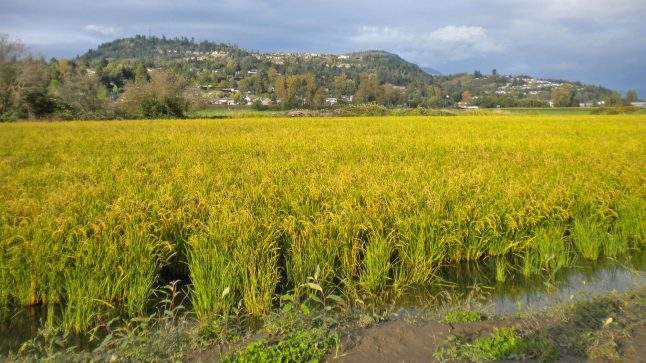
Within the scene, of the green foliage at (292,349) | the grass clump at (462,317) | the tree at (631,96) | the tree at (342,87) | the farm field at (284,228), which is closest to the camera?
the green foliage at (292,349)

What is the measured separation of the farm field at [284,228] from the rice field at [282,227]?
23 mm

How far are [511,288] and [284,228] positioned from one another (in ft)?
9.36

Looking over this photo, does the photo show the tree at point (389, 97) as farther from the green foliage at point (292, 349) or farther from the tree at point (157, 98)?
the green foliage at point (292, 349)

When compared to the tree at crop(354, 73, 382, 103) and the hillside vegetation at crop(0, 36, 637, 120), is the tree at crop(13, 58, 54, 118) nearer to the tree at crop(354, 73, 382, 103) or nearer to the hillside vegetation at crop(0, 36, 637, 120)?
the hillside vegetation at crop(0, 36, 637, 120)

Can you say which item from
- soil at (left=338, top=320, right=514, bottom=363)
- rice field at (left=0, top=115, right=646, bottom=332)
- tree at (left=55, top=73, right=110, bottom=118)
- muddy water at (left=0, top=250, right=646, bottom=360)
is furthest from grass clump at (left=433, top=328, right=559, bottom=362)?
tree at (left=55, top=73, right=110, bottom=118)

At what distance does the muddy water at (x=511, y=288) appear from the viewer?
500 centimetres

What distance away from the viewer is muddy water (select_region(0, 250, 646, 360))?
5.00 m

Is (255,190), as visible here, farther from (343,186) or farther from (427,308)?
(427,308)

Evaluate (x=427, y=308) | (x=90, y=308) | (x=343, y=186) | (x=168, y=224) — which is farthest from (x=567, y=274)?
(x=90, y=308)

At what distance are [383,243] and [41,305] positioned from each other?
3.80 metres

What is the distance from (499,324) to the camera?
4344mm

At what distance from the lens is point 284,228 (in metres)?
6.09

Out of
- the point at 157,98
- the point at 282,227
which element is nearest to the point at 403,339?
the point at 282,227

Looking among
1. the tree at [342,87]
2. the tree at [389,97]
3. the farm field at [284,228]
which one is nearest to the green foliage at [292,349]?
the farm field at [284,228]
